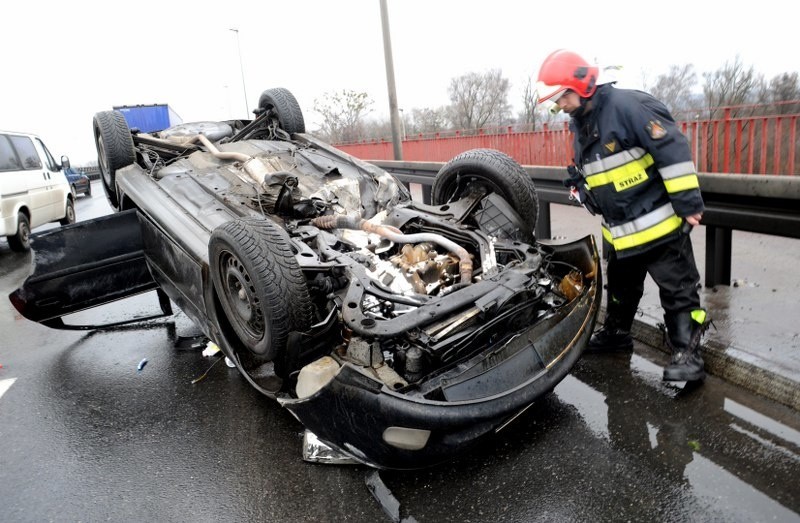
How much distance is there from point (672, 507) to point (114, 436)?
9.40 feet

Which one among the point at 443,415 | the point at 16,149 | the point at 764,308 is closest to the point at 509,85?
the point at 16,149

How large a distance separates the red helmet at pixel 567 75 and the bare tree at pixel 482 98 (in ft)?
80.9

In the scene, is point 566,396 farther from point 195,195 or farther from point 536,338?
point 195,195

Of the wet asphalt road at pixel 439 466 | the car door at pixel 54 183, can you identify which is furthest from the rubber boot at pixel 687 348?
the car door at pixel 54 183

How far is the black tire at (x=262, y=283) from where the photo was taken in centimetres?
270

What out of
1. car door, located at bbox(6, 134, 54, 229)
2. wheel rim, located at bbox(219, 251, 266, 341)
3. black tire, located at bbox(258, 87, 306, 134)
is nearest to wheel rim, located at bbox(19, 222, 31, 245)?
car door, located at bbox(6, 134, 54, 229)

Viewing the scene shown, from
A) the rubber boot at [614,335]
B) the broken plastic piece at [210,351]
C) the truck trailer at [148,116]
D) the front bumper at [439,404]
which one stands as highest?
the truck trailer at [148,116]

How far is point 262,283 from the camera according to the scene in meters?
2.71

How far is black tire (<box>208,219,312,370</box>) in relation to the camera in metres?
2.70

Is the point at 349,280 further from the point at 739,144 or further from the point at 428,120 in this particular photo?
the point at 428,120

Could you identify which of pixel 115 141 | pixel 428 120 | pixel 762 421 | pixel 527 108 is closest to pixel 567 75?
pixel 762 421

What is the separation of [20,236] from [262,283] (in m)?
8.33

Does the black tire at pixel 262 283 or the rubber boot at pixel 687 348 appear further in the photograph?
the rubber boot at pixel 687 348

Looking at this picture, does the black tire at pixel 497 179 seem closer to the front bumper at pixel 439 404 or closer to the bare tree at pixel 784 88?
the front bumper at pixel 439 404
